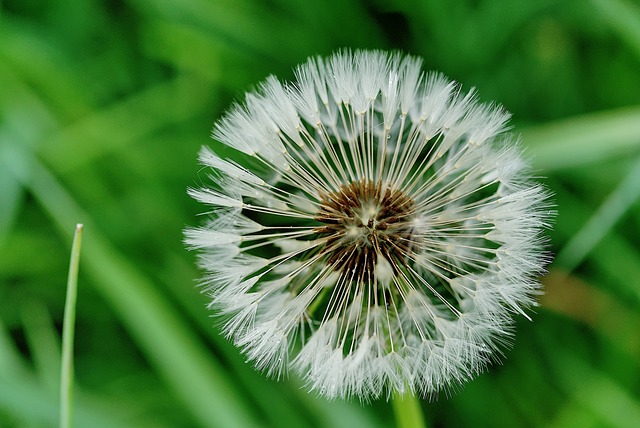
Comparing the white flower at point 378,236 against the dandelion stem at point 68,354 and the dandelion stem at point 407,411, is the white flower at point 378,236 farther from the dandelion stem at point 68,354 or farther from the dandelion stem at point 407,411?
the dandelion stem at point 68,354

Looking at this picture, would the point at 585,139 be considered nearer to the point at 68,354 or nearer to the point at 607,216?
the point at 607,216

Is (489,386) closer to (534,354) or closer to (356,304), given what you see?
(534,354)

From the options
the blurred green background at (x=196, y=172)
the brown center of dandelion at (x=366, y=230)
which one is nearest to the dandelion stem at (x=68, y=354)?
the brown center of dandelion at (x=366, y=230)

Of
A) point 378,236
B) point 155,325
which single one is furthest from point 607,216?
point 155,325

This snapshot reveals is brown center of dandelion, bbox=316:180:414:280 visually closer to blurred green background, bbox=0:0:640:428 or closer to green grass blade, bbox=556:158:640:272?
green grass blade, bbox=556:158:640:272

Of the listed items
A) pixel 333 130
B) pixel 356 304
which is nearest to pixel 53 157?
pixel 333 130

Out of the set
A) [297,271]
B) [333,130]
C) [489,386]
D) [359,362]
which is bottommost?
[489,386]

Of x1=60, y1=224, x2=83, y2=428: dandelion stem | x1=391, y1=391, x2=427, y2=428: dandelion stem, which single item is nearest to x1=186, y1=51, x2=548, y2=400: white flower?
x1=391, y1=391, x2=427, y2=428: dandelion stem
